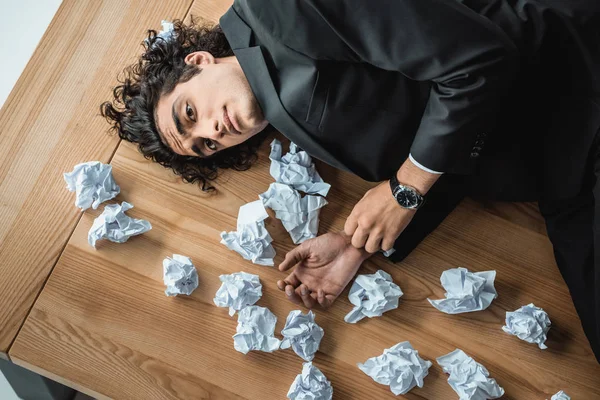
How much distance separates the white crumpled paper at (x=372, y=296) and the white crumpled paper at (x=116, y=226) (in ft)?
1.60

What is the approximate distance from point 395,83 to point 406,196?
234mm

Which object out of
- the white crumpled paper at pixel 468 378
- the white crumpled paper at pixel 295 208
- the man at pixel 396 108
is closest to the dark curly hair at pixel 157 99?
the man at pixel 396 108

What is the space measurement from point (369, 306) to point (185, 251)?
429mm

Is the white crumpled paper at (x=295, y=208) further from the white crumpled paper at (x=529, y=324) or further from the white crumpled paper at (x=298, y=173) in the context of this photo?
the white crumpled paper at (x=529, y=324)

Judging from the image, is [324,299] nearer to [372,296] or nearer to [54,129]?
[372,296]

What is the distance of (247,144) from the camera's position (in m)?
1.47

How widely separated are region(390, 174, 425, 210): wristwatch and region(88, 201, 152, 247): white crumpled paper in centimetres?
55

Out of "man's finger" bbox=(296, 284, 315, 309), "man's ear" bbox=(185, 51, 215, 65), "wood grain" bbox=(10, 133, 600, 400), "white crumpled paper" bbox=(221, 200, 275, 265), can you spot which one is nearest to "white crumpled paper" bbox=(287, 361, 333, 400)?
"wood grain" bbox=(10, 133, 600, 400)

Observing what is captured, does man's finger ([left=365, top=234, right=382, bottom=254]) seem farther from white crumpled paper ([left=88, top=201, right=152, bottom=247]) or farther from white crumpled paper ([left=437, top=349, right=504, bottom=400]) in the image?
white crumpled paper ([left=88, top=201, right=152, bottom=247])

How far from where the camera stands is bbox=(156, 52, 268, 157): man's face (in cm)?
128

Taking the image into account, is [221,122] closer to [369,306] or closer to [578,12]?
[369,306]

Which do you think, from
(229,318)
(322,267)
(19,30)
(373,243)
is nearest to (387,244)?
(373,243)

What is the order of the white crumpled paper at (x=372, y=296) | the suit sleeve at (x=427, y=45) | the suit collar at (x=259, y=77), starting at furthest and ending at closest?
the white crumpled paper at (x=372, y=296), the suit collar at (x=259, y=77), the suit sleeve at (x=427, y=45)

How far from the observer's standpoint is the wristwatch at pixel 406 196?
1.31 metres
